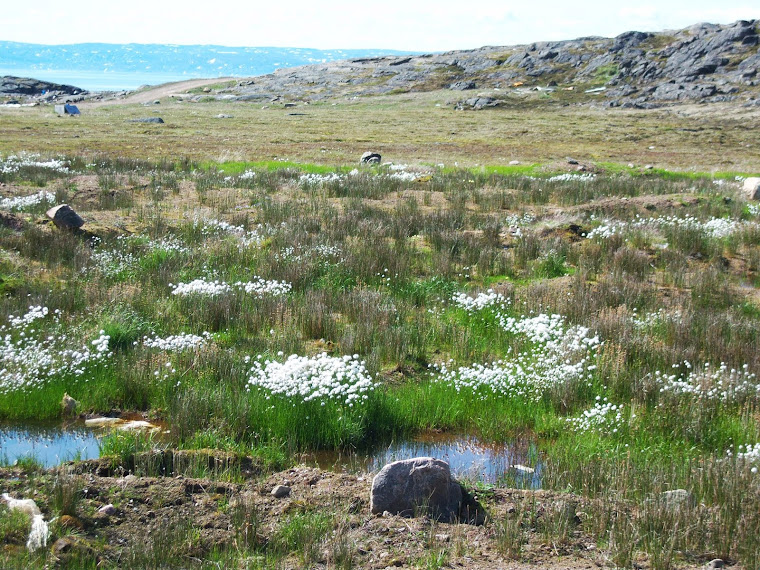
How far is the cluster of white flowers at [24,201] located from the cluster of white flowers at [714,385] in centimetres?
1428

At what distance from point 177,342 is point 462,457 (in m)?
3.61

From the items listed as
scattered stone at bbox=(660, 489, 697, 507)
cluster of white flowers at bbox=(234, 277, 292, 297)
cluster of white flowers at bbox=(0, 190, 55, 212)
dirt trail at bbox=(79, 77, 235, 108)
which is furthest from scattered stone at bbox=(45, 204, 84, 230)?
dirt trail at bbox=(79, 77, 235, 108)

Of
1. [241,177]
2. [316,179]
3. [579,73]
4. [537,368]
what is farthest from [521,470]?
[579,73]

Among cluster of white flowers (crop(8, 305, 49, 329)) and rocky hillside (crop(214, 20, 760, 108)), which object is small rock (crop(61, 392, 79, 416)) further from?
rocky hillside (crop(214, 20, 760, 108))

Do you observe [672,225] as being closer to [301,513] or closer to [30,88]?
[301,513]

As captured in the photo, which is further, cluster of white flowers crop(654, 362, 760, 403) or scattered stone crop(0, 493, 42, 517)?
cluster of white flowers crop(654, 362, 760, 403)

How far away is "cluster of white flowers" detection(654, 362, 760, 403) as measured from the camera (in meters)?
7.04

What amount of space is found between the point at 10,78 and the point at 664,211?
11293 cm

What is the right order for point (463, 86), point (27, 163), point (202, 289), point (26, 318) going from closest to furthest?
point (26, 318), point (202, 289), point (27, 163), point (463, 86)

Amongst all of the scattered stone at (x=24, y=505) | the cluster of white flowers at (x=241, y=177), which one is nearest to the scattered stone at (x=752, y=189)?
the cluster of white flowers at (x=241, y=177)

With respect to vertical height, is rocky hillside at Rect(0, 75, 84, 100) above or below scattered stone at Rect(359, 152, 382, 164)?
above

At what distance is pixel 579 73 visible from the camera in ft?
325

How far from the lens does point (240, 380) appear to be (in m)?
7.48

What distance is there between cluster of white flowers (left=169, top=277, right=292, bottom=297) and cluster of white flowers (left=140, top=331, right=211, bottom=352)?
1587 millimetres
